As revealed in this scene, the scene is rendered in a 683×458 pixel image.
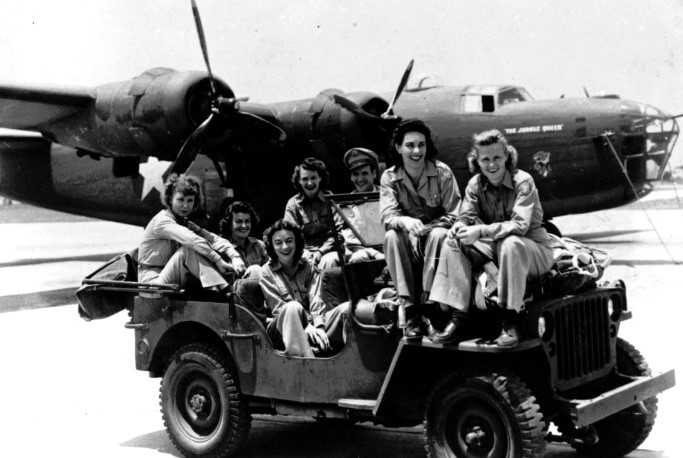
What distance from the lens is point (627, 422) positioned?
4766 mm

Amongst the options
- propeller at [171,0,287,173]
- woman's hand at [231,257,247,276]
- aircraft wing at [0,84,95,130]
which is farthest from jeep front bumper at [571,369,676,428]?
aircraft wing at [0,84,95,130]

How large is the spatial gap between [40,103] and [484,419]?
41.7 feet

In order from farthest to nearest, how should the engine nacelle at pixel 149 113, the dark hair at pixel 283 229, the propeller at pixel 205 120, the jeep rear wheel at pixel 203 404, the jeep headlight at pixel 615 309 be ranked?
the engine nacelle at pixel 149 113 < the propeller at pixel 205 120 < the dark hair at pixel 283 229 < the jeep rear wheel at pixel 203 404 < the jeep headlight at pixel 615 309

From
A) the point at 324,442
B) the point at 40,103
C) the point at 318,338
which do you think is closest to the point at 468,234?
the point at 318,338

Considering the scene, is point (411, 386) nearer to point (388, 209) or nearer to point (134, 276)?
point (388, 209)

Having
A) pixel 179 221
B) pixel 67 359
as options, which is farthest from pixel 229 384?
pixel 67 359

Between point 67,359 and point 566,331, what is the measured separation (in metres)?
6.22

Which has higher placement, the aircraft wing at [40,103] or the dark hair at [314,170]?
the aircraft wing at [40,103]

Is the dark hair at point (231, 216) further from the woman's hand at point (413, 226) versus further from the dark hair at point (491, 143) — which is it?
the dark hair at point (491, 143)

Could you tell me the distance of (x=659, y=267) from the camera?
15766mm

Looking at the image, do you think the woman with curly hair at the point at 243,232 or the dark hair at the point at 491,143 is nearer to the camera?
the dark hair at the point at 491,143

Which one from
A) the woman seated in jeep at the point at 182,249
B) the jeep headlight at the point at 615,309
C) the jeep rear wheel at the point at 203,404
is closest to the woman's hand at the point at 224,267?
the woman seated in jeep at the point at 182,249

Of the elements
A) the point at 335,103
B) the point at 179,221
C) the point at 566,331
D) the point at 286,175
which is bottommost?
the point at 566,331

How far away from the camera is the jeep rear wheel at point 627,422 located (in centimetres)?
470
